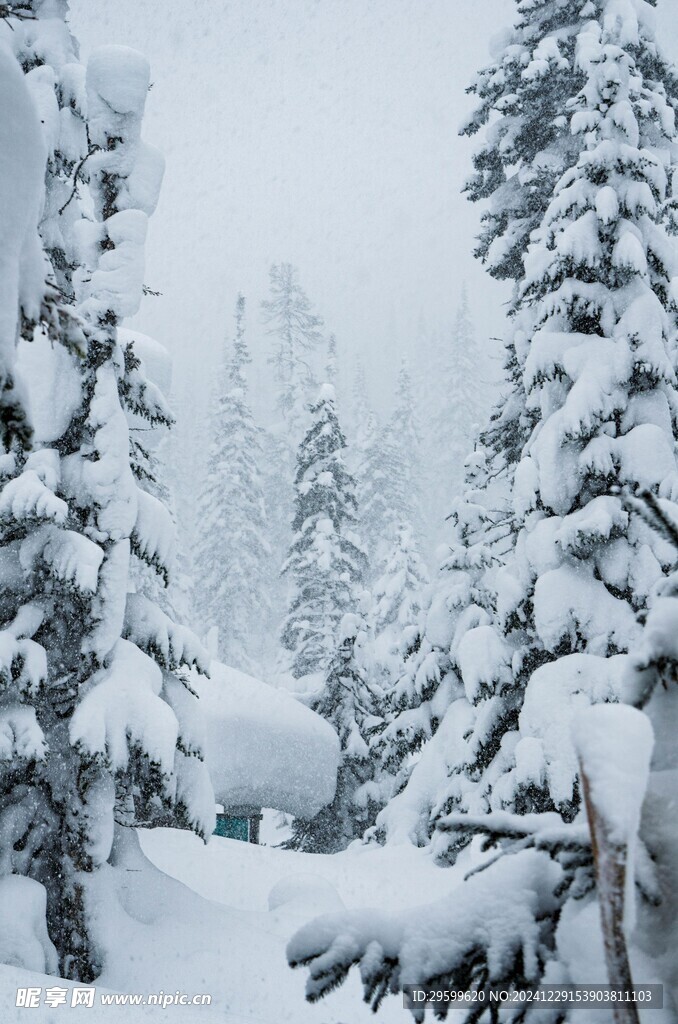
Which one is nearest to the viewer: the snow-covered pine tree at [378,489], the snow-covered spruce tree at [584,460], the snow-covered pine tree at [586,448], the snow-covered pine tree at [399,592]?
the snow-covered spruce tree at [584,460]

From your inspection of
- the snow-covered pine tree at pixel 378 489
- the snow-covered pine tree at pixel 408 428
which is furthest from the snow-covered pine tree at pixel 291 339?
the snow-covered pine tree at pixel 378 489

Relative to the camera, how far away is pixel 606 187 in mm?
9211

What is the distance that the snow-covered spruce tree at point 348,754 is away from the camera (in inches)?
756

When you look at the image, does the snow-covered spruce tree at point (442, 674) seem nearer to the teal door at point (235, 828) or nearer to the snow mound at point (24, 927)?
the teal door at point (235, 828)

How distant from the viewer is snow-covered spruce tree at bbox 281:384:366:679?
2917 centimetres

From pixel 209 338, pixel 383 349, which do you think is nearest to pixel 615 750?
pixel 383 349

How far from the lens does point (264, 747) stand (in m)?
16.0

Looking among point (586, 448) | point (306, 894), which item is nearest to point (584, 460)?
point (586, 448)

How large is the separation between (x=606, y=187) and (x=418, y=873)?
999cm

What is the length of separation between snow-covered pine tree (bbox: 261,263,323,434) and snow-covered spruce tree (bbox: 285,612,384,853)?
3171 cm

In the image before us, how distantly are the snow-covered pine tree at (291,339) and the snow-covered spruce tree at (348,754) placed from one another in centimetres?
3171

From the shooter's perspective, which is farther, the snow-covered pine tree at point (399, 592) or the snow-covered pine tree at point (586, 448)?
the snow-covered pine tree at point (399, 592)

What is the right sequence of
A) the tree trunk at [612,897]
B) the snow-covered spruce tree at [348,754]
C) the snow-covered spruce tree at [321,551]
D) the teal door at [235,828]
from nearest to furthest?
1. the tree trunk at [612,897]
2. the teal door at [235,828]
3. the snow-covered spruce tree at [348,754]
4. the snow-covered spruce tree at [321,551]

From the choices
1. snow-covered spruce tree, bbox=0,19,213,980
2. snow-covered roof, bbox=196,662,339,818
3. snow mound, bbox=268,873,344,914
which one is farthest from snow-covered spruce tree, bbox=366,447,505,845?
snow-covered spruce tree, bbox=0,19,213,980
